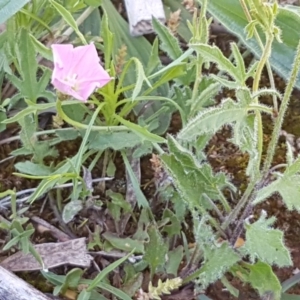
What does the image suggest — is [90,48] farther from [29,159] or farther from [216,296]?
[216,296]

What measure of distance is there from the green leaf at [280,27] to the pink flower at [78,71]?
15.8 inches

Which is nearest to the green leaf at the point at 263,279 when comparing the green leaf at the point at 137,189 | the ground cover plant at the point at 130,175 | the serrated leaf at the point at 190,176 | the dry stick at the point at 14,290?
the ground cover plant at the point at 130,175

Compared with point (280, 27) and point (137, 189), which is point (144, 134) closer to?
point (137, 189)

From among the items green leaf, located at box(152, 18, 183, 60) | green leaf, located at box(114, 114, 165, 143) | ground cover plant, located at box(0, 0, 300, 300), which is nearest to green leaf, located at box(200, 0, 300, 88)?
ground cover plant, located at box(0, 0, 300, 300)

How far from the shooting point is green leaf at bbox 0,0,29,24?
105 centimetres

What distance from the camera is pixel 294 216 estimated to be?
4.06 ft

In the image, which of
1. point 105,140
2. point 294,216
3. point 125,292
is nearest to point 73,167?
point 105,140

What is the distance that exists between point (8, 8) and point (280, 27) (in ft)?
1.93

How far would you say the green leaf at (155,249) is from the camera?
1.07 meters

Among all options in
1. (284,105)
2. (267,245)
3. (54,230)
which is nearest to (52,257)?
(54,230)

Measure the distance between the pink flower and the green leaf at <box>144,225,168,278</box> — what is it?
0.94 ft

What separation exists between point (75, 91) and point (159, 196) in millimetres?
339

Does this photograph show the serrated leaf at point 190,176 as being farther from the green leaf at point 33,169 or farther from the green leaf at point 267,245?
the green leaf at point 33,169

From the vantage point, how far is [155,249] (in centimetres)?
107
